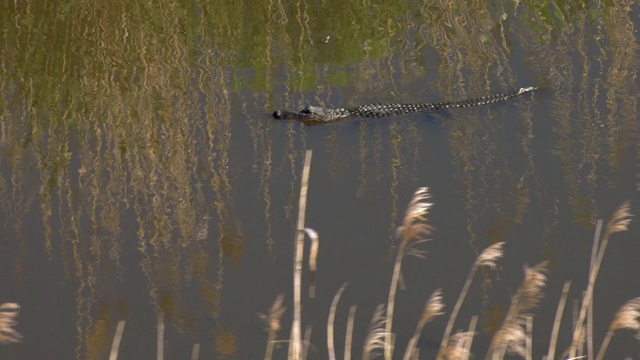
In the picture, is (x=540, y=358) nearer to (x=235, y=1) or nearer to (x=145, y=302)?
(x=145, y=302)

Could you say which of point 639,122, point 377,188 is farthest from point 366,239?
point 639,122

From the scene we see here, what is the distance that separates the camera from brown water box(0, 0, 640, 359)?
4.91 meters

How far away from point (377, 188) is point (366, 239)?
0.64 meters

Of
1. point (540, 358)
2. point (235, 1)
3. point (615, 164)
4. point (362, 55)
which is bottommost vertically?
point (540, 358)

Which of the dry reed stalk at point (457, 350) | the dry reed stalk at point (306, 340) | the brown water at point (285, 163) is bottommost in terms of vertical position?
the dry reed stalk at point (306, 340)

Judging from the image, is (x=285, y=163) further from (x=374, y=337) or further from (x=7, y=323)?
(x=374, y=337)

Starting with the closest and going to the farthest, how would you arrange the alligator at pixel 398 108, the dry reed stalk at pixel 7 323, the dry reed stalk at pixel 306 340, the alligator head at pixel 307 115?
the dry reed stalk at pixel 7 323, the dry reed stalk at pixel 306 340, the alligator head at pixel 307 115, the alligator at pixel 398 108

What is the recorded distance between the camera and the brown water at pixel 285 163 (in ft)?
16.1

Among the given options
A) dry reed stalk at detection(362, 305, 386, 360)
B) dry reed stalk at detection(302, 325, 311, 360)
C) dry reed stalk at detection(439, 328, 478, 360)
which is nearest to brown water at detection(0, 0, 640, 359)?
dry reed stalk at detection(302, 325, 311, 360)

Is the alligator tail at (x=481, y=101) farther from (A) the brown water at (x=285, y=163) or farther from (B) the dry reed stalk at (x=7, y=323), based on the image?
(B) the dry reed stalk at (x=7, y=323)

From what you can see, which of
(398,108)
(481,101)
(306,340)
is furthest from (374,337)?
(481,101)

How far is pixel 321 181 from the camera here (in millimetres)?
6066

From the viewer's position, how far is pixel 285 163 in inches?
248

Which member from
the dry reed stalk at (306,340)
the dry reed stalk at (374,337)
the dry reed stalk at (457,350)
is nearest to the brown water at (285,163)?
the dry reed stalk at (306,340)
